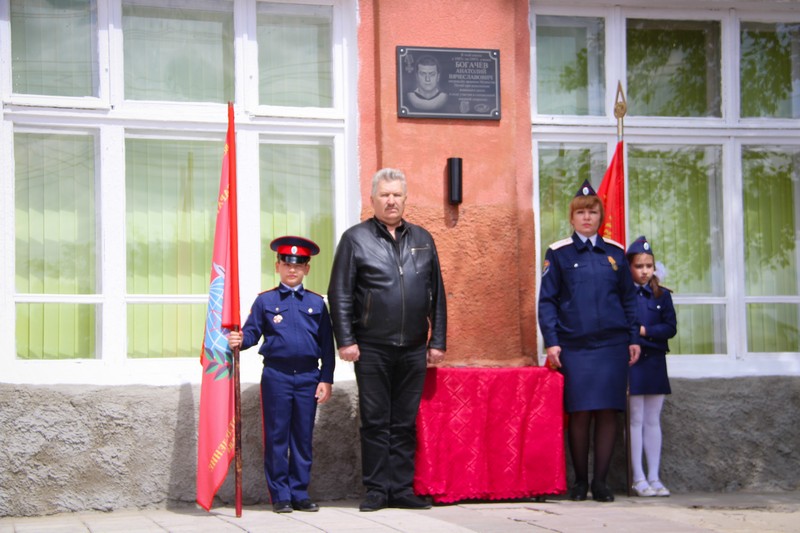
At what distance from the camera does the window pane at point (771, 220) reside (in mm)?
8508

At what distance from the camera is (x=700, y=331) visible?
27.5 feet

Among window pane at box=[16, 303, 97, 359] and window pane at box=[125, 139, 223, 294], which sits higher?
window pane at box=[125, 139, 223, 294]

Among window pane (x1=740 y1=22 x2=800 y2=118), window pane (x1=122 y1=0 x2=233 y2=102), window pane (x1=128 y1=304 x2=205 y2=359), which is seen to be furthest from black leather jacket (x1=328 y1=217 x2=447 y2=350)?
window pane (x1=740 y1=22 x2=800 y2=118)

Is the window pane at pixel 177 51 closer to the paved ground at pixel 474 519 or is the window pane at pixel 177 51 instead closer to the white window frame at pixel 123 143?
the white window frame at pixel 123 143

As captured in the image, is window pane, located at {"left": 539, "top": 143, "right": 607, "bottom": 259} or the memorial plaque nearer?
the memorial plaque

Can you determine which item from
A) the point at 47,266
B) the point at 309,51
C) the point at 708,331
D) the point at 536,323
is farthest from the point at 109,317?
the point at 708,331

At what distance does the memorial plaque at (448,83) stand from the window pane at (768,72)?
1.92 metres

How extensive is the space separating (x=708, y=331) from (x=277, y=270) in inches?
122

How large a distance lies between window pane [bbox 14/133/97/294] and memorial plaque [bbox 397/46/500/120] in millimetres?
1947

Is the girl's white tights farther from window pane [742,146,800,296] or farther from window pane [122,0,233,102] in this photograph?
window pane [122,0,233,102]

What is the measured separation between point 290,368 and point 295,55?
2131 millimetres

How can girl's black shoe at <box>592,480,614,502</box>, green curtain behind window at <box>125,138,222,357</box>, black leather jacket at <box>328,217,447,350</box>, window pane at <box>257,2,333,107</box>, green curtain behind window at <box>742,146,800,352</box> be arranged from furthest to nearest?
green curtain behind window at <box>742,146,800,352</box> → window pane at <box>257,2,333,107</box> → green curtain behind window at <box>125,138,222,357</box> → girl's black shoe at <box>592,480,614,502</box> → black leather jacket at <box>328,217,447,350</box>

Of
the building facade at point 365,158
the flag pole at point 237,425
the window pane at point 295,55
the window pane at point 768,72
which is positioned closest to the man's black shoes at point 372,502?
the flag pole at point 237,425

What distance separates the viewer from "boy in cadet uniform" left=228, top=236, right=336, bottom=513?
6762 millimetres
